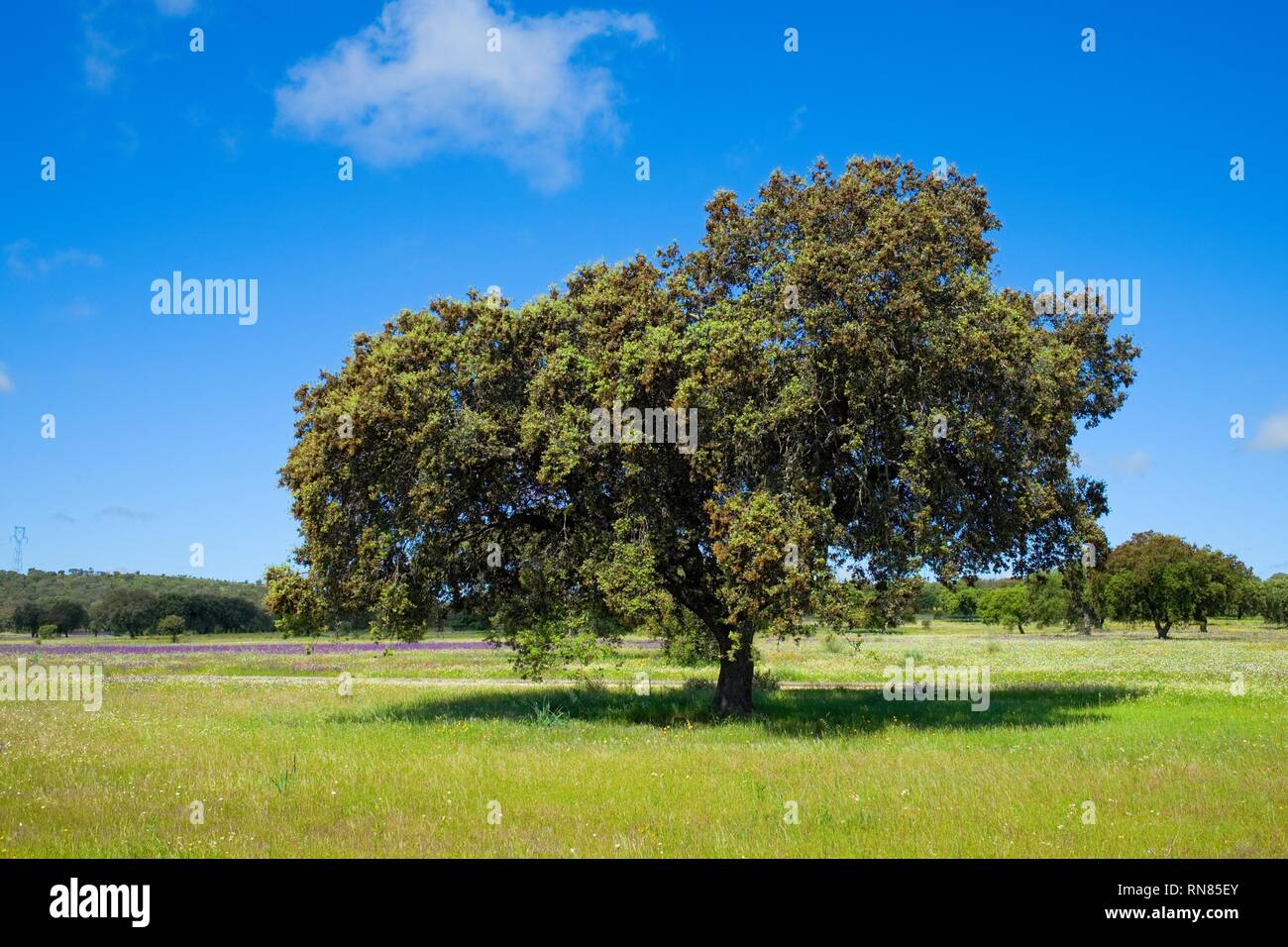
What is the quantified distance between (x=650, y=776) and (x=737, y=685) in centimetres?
1063

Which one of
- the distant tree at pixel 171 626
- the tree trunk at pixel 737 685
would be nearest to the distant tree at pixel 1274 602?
the tree trunk at pixel 737 685

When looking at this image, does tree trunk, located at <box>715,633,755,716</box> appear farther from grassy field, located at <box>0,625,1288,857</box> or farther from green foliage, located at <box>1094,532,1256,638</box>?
green foliage, located at <box>1094,532,1256,638</box>

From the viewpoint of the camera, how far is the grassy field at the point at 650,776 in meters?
12.5

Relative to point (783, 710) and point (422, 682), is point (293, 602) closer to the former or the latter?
point (783, 710)

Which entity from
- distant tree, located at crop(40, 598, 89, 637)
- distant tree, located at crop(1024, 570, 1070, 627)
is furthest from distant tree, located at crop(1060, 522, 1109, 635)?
distant tree, located at crop(40, 598, 89, 637)

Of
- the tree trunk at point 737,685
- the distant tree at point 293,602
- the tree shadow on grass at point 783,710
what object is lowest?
the tree shadow on grass at point 783,710

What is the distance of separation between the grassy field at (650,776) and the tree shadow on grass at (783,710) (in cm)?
19

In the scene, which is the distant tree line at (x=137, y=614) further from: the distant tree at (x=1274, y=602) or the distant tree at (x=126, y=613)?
the distant tree at (x=1274, y=602)

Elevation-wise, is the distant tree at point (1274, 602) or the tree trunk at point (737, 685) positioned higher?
the tree trunk at point (737, 685)

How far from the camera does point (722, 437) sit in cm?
2339

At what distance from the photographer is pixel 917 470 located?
2227 centimetres

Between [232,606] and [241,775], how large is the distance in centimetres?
13688
